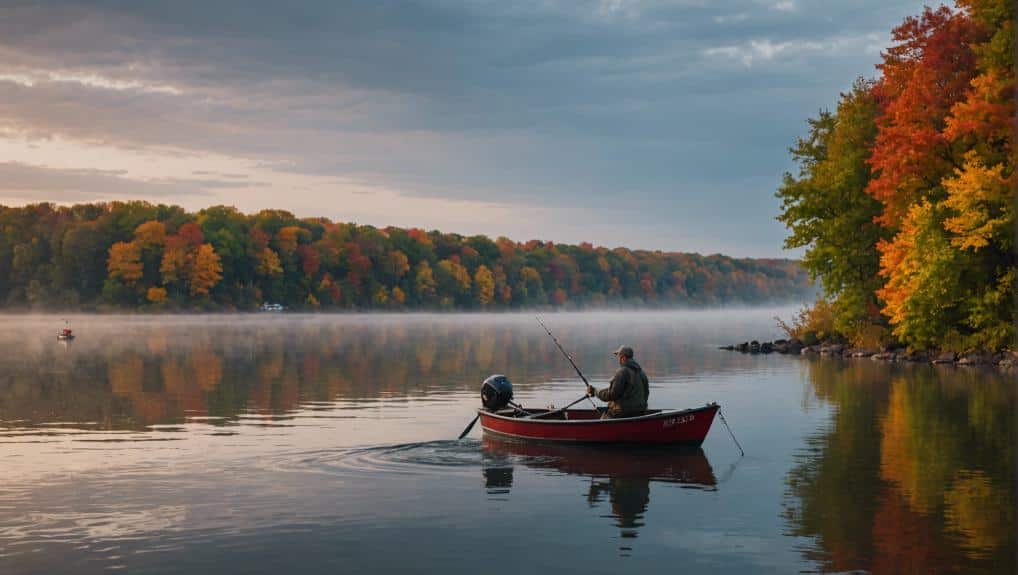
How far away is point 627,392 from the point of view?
90.6 ft

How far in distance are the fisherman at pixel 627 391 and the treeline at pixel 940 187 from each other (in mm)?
27868

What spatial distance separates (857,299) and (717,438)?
128ft

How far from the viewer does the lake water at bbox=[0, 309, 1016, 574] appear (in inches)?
665

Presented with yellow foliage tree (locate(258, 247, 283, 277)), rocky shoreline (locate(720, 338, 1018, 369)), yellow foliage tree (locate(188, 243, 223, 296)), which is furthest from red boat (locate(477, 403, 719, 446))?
yellow foliage tree (locate(258, 247, 283, 277))

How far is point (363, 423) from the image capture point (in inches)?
1335

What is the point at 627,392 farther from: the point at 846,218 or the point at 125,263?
the point at 125,263

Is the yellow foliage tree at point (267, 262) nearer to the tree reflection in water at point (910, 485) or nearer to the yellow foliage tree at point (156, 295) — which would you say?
the yellow foliage tree at point (156, 295)

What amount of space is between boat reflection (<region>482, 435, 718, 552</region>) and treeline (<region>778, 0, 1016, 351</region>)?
2784cm

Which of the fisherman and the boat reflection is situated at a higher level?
the fisherman

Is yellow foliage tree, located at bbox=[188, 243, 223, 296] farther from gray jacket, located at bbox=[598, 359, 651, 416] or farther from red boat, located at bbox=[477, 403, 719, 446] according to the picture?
gray jacket, located at bbox=[598, 359, 651, 416]

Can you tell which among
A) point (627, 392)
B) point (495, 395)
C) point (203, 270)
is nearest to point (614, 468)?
point (627, 392)

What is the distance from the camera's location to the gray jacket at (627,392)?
90.2 ft

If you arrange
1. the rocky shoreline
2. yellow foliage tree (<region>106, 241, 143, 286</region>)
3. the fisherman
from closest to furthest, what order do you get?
the fisherman → the rocky shoreline → yellow foliage tree (<region>106, 241, 143, 286</region>)

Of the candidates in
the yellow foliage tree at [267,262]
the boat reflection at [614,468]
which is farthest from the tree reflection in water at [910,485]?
the yellow foliage tree at [267,262]
